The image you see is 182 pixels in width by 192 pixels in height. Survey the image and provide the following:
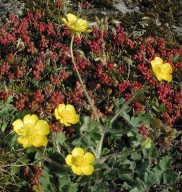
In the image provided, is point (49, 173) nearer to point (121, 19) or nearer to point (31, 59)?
point (31, 59)

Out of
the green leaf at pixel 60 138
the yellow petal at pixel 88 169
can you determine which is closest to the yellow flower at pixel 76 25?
the green leaf at pixel 60 138

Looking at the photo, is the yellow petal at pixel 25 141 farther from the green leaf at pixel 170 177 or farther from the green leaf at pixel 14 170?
the green leaf at pixel 170 177

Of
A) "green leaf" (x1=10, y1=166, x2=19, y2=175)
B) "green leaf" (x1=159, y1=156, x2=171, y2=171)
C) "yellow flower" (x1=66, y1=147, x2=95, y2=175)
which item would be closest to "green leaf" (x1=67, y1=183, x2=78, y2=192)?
"yellow flower" (x1=66, y1=147, x2=95, y2=175)

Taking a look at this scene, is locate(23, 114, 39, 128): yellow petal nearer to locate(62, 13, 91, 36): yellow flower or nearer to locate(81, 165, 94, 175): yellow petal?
locate(81, 165, 94, 175): yellow petal

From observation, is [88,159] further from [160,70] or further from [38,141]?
[160,70]

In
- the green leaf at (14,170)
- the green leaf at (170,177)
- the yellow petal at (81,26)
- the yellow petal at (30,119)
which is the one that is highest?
the yellow petal at (81,26)

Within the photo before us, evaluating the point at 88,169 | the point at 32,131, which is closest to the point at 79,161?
the point at 88,169

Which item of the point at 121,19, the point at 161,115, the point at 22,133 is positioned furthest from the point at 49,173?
the point at 121,19
